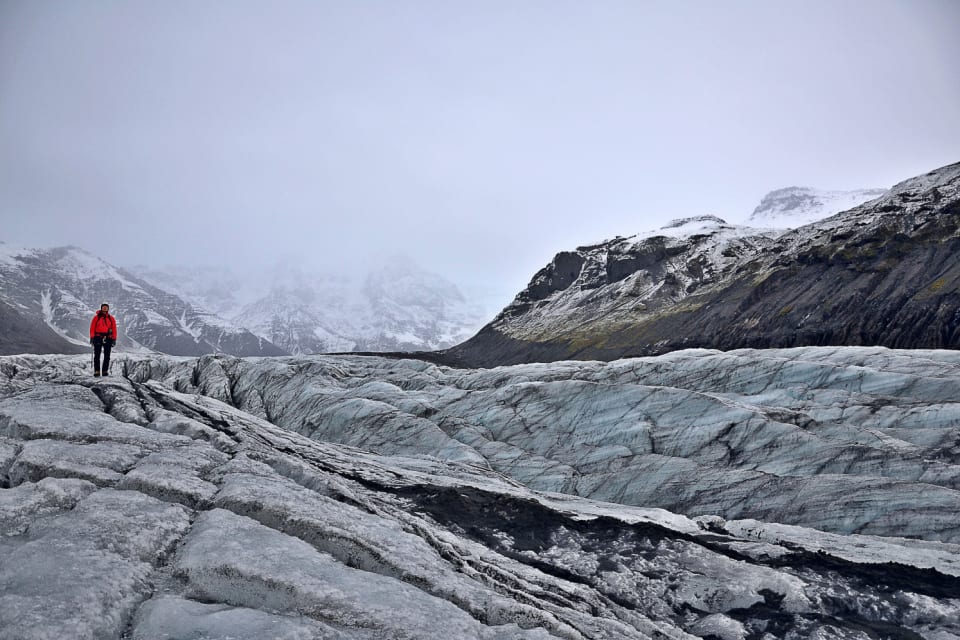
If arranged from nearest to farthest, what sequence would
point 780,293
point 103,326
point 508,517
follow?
point 508,517
point 103,326
point 780,293

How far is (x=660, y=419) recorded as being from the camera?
106 ft

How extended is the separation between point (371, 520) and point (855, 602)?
13.2 m

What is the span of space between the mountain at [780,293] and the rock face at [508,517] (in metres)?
58.7

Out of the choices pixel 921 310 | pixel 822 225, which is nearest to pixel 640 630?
pixel 921 310

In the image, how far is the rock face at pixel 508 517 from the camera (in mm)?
9484

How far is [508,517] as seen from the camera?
1920cm

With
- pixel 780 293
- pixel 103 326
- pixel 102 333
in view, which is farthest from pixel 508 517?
pixel 780 293

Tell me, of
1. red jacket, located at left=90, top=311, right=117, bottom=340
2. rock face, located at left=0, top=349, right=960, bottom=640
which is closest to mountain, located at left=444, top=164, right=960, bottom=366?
rock face, located at left=0, top=349, right=960, bottom=640

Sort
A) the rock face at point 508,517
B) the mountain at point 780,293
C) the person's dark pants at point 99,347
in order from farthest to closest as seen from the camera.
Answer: the mountain at point 780,293
the person's dark pants at point 99,347
the rock face at point 508,517

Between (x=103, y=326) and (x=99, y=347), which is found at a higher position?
(x=103, y=326)

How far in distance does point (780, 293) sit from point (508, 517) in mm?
106682

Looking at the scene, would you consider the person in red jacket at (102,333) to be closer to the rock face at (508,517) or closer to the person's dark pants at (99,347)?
the person's dark pants at (99,347)

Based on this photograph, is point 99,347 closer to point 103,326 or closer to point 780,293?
point 103,326

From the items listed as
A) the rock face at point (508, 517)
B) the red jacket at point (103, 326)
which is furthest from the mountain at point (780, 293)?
the red jacket at point (103, 326)
